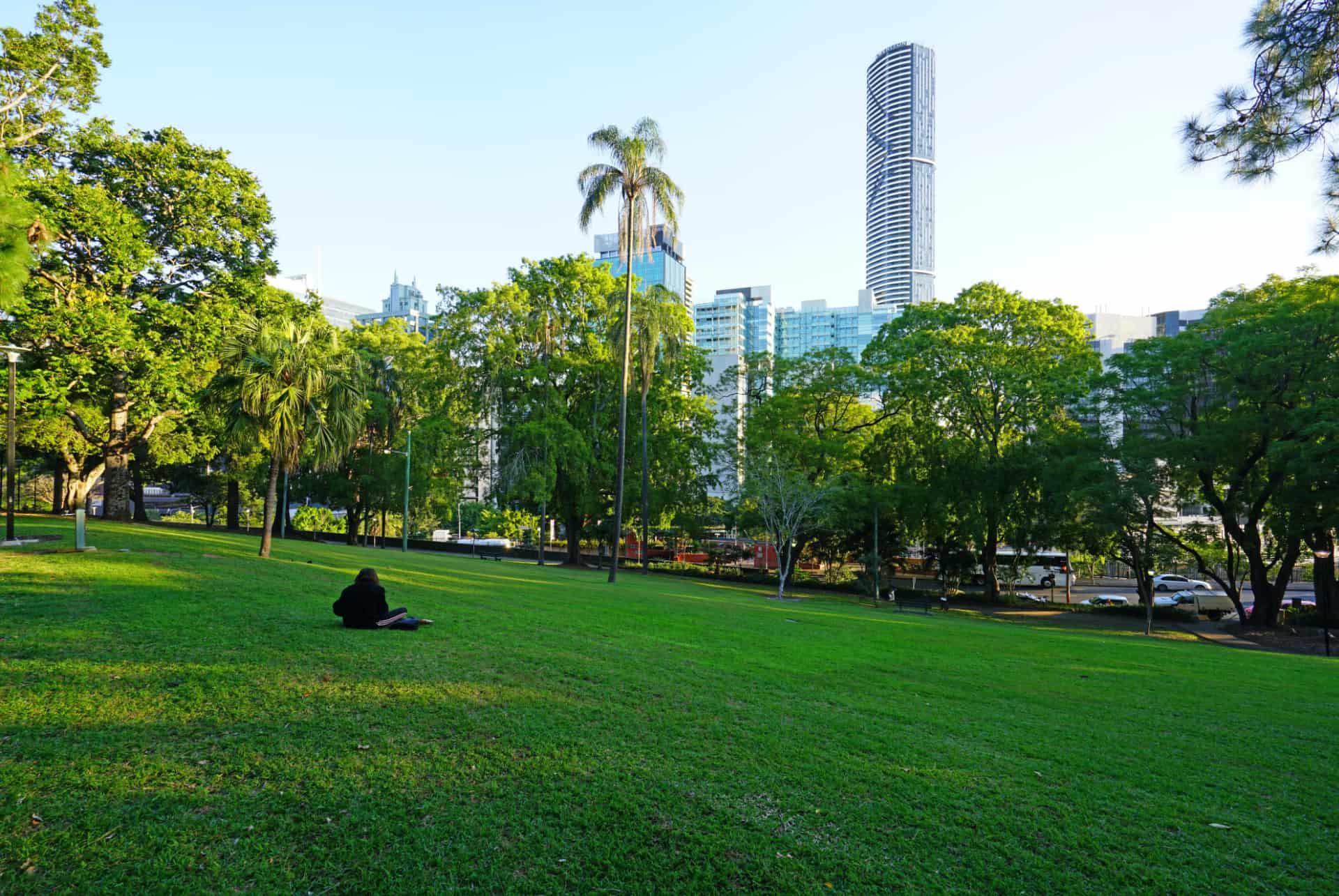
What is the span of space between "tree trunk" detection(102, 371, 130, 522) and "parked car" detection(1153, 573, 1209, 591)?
200ft

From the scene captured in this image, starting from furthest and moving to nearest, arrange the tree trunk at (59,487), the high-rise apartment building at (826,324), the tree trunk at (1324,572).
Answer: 1. the high-rise apartment building at (826,324)
2. the tree trunk at (59,487)
3. the tree trunk at (1324,572)

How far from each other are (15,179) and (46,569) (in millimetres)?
6616

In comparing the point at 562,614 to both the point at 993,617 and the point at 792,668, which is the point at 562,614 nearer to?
the point at 792,668

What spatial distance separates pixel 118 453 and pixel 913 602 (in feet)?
118

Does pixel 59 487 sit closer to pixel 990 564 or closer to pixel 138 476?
pixel 138 476

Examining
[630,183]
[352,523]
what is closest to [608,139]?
[630,183]

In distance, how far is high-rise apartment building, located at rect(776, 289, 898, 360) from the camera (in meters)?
180

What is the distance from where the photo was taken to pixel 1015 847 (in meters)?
4.18

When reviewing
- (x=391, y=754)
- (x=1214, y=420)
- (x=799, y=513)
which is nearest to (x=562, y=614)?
(x=391, y=754)

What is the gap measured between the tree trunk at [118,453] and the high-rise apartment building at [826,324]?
161434 millimetres

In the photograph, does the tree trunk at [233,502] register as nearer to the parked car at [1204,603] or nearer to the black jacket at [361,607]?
the black jacket at [361,607]

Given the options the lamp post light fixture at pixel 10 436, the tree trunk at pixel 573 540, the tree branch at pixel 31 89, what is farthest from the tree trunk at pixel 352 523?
the lamp post light fixture at pixel 10 436

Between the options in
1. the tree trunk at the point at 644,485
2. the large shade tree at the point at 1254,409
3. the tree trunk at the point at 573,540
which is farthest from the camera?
the tree trunk at the point at 573,540

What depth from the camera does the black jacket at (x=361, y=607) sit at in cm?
882
